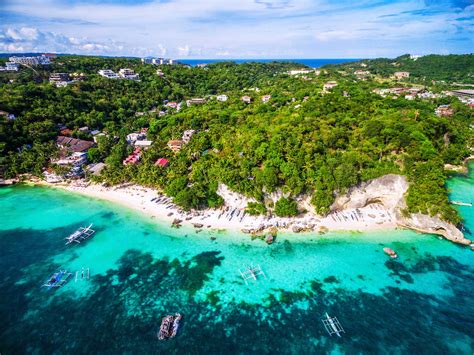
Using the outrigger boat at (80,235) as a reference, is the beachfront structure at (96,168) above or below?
above

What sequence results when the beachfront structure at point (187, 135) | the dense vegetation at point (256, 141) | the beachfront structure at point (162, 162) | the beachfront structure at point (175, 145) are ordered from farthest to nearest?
the beachfront structure at point (187, 135), the beachfront structure at point (175, 145), the beachfront structure at point (162, 162), the dense vegetation at point (256, 141)

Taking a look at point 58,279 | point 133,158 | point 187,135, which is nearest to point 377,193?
point 187,135

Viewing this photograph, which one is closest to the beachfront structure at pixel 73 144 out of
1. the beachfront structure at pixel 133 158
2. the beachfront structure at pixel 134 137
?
the beachfront structure at pixel 134 137

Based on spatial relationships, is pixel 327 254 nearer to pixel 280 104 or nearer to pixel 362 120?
pixel 362 120

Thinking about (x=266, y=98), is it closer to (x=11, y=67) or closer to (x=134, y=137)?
(x=134, y=137)

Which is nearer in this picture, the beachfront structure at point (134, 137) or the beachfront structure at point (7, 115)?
the beachfront structure at point (7, 115)

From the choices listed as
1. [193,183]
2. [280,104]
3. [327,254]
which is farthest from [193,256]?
[280,104]

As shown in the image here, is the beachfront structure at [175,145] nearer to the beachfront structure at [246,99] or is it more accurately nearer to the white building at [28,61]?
the beachfront structure at [246,99]

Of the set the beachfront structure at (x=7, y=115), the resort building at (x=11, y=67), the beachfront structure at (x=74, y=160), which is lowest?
the beachfront structure at (x=74, y=160)
